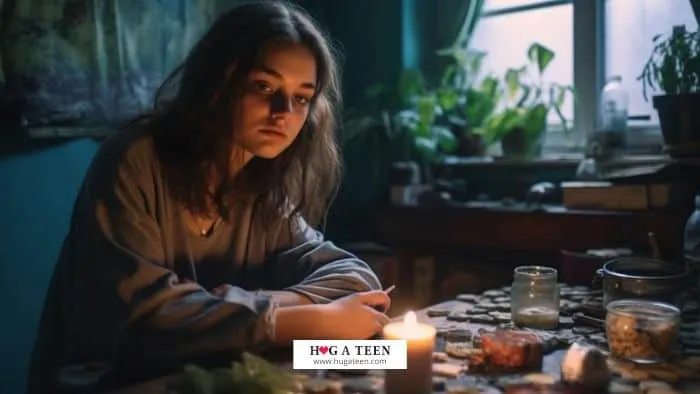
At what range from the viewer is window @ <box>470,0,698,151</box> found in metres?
2.41

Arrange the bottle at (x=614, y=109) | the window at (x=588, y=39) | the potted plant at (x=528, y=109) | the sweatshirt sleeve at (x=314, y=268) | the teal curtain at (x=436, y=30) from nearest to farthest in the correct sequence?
the sweatshirt sleeve at (x=314, y=268)
the bottle at (x=614, y=109)
the window at (x=588, y=39)
the potted plant at (x=528, y=109)
the teal curtain at (x=436, y=30)

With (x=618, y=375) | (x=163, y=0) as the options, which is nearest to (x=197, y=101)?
(x=618, y=375)

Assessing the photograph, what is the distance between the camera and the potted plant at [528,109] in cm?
253

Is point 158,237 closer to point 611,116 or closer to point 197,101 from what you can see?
point 197,101

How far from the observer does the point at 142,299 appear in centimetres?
104

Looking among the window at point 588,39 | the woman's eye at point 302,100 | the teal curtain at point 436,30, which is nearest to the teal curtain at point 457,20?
the teal curtain at point 436,30

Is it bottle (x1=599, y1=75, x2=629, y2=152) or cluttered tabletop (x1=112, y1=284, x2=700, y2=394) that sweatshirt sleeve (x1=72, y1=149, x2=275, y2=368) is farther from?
bottle (x1=599, y1=75, x2=629, y2=152)

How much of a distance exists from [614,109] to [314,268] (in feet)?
4.70

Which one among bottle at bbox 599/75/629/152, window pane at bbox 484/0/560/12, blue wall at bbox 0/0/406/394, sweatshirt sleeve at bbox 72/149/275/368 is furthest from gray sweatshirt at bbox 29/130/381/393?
window pane at bbox 484/0/560/12

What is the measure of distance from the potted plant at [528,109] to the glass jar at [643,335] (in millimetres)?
1583

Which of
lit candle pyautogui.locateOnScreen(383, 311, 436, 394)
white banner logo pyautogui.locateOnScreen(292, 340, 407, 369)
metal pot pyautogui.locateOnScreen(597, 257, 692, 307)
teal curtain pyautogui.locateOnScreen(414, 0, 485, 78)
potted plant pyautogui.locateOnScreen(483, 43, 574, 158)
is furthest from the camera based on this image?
teal curtain pyautogui.locateOnScreen(414, 0, 485, 78)

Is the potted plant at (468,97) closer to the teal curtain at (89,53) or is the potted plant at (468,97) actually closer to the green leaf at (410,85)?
the green leaf at (410,85)

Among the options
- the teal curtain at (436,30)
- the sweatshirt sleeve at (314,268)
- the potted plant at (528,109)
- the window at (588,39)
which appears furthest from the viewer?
the teal curtain at (436,30)

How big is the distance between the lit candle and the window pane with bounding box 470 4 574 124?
79.8 inches
